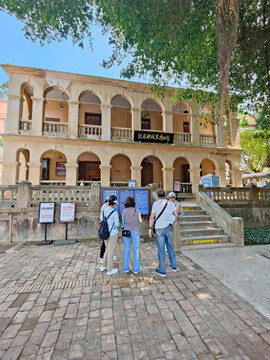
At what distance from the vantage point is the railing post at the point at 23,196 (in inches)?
261

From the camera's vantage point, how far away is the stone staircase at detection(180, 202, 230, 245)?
6.05 metres

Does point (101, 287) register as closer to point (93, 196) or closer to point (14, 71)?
point (93, 196)

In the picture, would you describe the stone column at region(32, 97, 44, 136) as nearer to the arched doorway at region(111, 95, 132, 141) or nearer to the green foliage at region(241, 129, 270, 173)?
the arched doorway at region(111, 95, 132, 141)

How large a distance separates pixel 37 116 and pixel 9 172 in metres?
4.10

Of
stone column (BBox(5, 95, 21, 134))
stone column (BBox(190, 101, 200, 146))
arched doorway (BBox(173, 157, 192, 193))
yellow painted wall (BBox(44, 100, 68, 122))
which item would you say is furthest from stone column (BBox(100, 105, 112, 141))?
stone column (BBox(190, 101, 200, 146))

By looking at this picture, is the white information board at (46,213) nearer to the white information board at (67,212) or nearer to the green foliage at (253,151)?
the white information board at (67,212)

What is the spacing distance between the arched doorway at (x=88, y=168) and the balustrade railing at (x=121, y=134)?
2.85 m

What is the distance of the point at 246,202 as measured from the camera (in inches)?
354

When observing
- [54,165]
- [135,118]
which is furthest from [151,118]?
[54,165]

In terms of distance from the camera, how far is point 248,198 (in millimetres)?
9086

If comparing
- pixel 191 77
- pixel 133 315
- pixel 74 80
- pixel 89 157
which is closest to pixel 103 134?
pixel 89 157

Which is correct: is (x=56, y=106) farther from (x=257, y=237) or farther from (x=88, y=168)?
(x=257, y=237)

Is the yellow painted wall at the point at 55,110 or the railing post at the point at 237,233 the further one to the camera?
the yellow painted wall at the point at 55,110

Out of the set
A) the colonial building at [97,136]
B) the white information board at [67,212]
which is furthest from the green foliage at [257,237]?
→ the white information board at [67,212]
